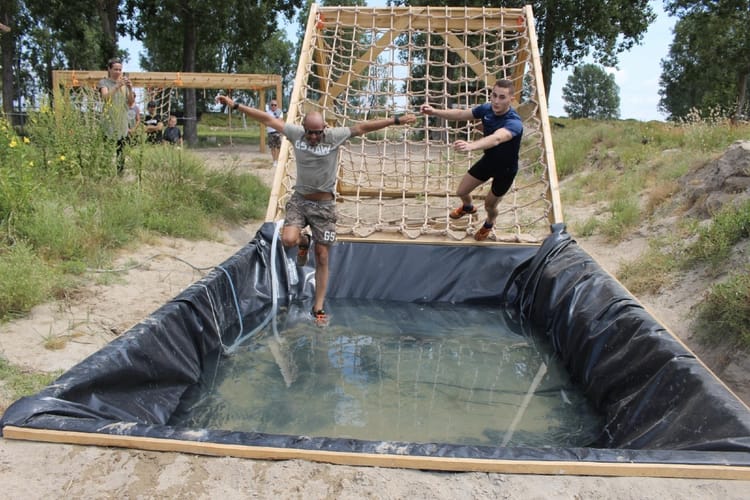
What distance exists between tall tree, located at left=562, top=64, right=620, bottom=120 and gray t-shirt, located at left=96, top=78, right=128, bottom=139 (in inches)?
3078

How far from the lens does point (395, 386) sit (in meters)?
3.58

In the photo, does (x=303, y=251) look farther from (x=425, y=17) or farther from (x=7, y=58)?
(x=7, y=58)

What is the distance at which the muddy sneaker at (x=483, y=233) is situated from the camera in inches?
209

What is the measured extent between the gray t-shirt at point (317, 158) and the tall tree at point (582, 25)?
52.2 ft

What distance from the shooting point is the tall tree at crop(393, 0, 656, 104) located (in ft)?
60.0

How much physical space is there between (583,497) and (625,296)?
5.88ft

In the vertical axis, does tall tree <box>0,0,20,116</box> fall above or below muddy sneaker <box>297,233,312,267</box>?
above

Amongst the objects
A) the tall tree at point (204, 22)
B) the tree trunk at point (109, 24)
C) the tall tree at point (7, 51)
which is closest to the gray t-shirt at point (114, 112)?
the tall tree at point (204, 22)

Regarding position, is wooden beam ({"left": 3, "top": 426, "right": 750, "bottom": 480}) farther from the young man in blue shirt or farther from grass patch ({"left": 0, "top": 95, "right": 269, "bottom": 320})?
the young man in blue shirt

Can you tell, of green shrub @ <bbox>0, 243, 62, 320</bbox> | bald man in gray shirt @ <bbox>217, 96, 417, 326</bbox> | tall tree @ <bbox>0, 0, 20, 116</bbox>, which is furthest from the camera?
tall tree @ <bbox>0, 0, 20, 116</bbox>

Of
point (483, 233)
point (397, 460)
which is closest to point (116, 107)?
point (483, 233)

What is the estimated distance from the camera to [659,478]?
2076mm

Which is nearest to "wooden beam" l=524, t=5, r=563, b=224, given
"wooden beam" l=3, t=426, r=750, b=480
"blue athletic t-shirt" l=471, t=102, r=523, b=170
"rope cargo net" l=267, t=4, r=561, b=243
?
"rope cargo net" l=267, t=4, r=561, b=243

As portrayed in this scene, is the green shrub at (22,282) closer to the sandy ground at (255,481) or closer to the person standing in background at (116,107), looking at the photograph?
the sandy ground at (255,481)
